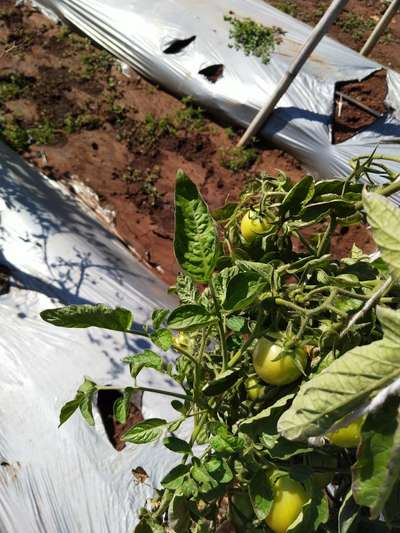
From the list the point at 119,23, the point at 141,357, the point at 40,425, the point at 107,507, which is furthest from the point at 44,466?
the point at 119,23

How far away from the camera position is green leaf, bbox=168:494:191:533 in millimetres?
748

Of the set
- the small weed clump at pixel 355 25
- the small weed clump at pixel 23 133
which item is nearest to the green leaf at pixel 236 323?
the small weed clump at pixel 23 133

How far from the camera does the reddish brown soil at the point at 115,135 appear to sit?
3204 mm

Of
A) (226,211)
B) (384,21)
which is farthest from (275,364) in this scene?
(384,21)

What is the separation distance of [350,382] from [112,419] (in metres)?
1.65

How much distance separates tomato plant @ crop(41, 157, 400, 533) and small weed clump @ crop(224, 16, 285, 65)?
311 centimetres

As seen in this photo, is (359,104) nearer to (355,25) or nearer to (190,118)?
(190,118)

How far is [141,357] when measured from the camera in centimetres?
72

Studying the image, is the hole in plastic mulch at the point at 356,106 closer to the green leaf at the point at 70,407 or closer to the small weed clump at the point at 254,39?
the small weed clump at the point at 254,39

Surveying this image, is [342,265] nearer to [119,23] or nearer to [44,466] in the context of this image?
[44,466]

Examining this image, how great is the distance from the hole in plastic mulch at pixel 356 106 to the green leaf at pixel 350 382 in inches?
128

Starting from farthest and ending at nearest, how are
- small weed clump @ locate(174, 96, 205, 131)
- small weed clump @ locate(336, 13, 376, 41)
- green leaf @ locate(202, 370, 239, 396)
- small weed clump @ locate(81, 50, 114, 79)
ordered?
small weed clump @ locate(336, 13, 376, 41)
small weed clump @ locate(81, 50, 114, 79)
small weed clump @ locate(174, 96, 205, 131)
green leaf @ locate(202, 370, 239, 396)

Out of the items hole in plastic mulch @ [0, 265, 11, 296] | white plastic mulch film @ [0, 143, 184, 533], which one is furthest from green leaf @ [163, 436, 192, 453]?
hole in plastic mulch @ [0, 265, 11, 296]

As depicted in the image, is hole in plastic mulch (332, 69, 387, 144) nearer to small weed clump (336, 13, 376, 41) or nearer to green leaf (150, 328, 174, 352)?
small weed clump (336, 13, 376, 41)
